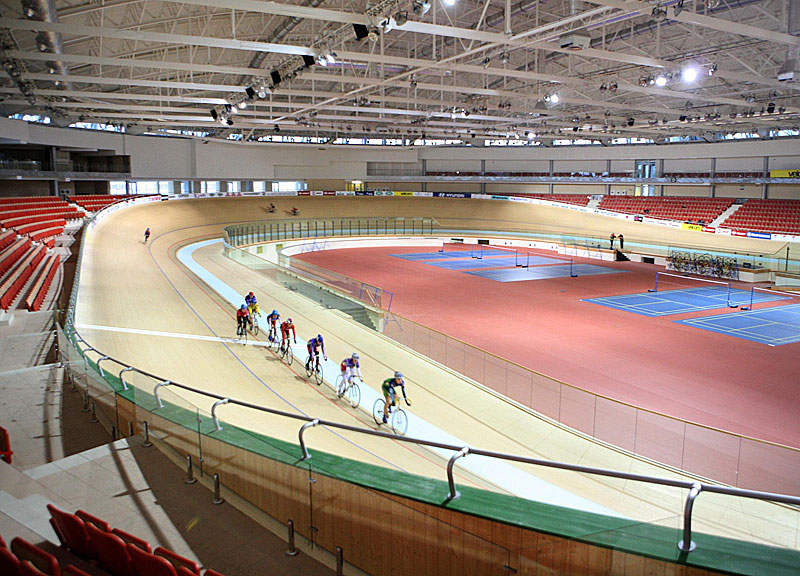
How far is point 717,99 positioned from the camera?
23734 mm

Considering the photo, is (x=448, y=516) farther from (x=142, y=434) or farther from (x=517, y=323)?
(x=517, y=323)

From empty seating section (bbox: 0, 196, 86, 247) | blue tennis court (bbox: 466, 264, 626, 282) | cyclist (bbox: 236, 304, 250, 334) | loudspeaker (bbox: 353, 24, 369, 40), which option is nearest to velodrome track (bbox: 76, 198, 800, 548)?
cyclist (bbox: 236, 304, 250, 334)

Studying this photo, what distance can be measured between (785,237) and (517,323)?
25860 mm

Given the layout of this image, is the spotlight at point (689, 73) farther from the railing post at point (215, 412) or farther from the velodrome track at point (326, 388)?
the railing post at point (215, 412)

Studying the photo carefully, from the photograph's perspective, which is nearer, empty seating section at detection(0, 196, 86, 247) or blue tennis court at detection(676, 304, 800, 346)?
blue tennis court at detection(676, 304, 800, 346)

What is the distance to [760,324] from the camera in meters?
20.5

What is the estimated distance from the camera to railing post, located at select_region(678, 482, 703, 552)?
3088mm

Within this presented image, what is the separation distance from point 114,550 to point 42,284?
15.5 m

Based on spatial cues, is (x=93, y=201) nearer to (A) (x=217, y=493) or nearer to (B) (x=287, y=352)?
→ (B) (x=287, y=352)

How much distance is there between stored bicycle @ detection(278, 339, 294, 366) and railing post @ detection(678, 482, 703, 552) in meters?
11.5

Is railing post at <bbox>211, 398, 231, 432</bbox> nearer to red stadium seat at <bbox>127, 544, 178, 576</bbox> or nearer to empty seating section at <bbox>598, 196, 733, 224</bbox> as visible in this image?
red stadium seat at <bbox>127, 544, 178, 576</bbox>

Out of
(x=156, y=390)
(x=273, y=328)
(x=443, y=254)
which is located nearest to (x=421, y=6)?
(x=273, y=328)

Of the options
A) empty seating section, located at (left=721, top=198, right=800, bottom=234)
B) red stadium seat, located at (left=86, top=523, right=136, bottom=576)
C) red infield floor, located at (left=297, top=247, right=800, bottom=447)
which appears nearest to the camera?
red stadium seat, located at (left=86, top=523, right=136, bottom=576)

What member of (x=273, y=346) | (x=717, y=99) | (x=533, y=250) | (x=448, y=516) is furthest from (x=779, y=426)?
(x=533, y=250)
